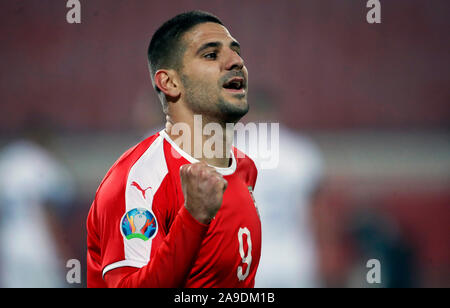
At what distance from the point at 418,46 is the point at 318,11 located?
1004 mm

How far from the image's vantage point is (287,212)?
156 inches

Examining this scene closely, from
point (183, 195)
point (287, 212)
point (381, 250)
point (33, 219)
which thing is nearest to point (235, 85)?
point (183, 195)

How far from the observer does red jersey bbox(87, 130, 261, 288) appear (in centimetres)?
156

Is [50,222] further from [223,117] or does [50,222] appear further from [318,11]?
[318,11]

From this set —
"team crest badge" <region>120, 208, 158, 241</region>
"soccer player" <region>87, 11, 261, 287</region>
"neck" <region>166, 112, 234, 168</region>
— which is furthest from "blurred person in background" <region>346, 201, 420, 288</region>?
"team crest badge" <region>120, 208, 158, 241</region>

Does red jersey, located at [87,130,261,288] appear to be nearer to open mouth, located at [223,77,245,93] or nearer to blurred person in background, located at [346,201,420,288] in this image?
open mouth, located at [223,77,245,93]

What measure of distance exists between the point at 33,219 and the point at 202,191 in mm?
2806

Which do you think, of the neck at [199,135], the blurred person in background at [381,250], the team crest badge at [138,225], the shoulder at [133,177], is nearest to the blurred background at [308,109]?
the blurred person in background at [381,250]

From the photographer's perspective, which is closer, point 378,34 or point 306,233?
point 306,233

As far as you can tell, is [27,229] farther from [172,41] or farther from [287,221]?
[172,41]

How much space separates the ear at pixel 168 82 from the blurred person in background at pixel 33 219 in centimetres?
235

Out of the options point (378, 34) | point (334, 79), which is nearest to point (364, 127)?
point (334, 79)

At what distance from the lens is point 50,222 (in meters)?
4.05

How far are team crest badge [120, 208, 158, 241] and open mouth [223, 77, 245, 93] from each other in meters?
0.59
